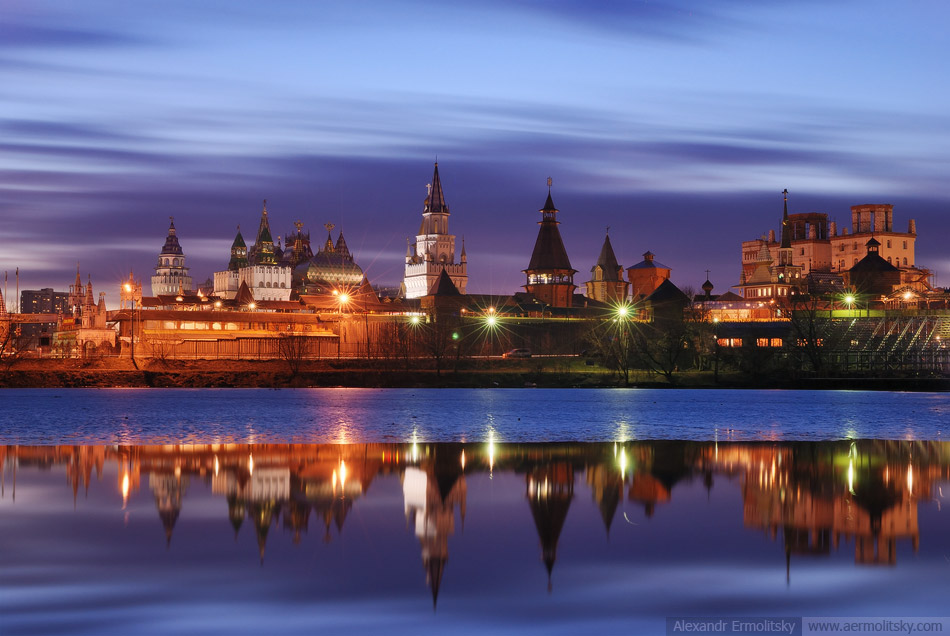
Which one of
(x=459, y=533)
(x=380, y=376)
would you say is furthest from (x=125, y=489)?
(x=380, y=376)

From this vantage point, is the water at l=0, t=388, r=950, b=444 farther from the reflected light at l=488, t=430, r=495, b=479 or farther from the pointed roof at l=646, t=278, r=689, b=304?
the pointed roof at l=646, t=278, r=689, b=304

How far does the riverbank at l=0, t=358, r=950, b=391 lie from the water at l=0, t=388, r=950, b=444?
7.01 meters

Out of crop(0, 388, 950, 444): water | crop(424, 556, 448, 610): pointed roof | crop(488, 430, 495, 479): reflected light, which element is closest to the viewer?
crop(424, 556, 448, 610): pointed roof

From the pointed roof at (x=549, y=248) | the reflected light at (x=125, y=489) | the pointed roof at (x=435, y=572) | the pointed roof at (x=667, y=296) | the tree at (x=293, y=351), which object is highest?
the pointed roof at (x=549, y=248)

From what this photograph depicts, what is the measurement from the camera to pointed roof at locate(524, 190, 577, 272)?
522 ft

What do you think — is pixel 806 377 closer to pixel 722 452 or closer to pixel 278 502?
pixel 722 452

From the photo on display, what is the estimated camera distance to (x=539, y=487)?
20359 mm

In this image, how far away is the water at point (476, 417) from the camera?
34.6m

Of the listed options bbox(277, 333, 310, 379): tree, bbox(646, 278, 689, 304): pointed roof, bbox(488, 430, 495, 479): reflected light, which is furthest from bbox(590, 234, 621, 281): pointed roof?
bbox(488, 430, 495, 479): reflected light

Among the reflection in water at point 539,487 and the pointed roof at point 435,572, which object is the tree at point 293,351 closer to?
the reflection in water at point 539,487

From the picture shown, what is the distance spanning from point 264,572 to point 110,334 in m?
138

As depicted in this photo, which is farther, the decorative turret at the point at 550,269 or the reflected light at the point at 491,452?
the decorative turret at the point at 550,269

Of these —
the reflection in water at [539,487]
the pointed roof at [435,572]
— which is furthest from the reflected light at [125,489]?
the pointed roof at [435,572]

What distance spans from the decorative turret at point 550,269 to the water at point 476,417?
8362 cm
